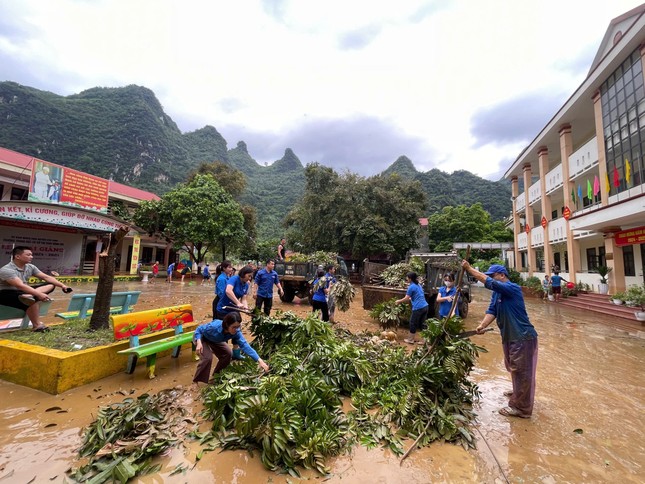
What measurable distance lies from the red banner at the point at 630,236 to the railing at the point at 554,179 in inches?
256

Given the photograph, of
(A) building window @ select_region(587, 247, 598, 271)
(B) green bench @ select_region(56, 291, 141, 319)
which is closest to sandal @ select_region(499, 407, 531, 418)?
(B) green bench @ select_region(56, 291, 141, 319)

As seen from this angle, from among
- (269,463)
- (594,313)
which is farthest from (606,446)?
(594,313)

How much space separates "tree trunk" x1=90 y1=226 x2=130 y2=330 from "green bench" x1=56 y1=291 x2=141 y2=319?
92cm

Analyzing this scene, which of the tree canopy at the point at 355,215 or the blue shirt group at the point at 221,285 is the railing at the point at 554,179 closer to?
the tree canopy at the point at 355,215

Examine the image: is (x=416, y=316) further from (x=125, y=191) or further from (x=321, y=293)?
(x=125, y=191)

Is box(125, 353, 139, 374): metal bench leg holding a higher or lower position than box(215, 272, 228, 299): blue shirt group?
lower

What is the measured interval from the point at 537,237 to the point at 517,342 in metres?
22.0

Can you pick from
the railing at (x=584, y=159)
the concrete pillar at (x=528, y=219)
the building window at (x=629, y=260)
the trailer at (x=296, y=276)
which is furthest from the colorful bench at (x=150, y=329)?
the concrete pillar at (x=528, y=219)

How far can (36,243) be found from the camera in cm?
1842

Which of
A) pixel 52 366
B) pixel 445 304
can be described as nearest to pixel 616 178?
pixel 445 304

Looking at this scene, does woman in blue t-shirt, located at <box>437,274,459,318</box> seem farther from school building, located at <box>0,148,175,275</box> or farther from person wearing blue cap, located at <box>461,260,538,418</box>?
school building, located at <box>0,148,175,275</box>

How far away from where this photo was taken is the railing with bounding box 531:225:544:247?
20.4 meters

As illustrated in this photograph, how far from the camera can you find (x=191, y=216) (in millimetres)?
22172

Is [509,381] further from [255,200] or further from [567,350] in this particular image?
[255,200]
